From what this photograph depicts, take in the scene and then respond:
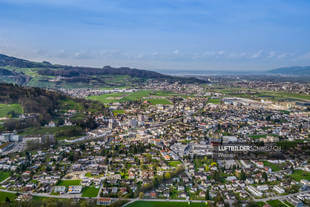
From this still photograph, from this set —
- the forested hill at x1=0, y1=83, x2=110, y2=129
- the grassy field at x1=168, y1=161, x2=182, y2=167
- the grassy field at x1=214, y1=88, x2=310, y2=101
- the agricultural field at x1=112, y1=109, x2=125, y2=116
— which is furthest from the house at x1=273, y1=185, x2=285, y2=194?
the grassy field at x1=214, y1=88, x2=310, y2=101

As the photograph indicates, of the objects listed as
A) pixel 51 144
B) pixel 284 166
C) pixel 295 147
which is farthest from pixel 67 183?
pixel 295 147

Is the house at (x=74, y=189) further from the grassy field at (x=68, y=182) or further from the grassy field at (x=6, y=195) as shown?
the grassy field at (x=6, y=195)

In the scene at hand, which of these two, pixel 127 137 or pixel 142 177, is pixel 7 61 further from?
pixel 142 177

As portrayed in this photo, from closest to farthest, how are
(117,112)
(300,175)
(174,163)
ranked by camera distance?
(300,175) < (174,163) < (117,112)

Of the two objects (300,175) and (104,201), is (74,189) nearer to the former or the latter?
(104,201)

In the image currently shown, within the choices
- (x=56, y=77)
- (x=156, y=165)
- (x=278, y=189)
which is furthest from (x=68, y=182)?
(x=56, y=77)

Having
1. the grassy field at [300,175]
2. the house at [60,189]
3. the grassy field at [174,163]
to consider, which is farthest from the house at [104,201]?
the grassy field at [300,175]
